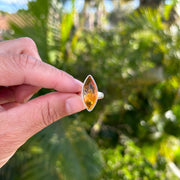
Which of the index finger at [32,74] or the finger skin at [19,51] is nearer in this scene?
the index finger at [32,74]

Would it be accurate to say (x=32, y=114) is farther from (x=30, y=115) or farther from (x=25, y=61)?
(x=25, y=61)

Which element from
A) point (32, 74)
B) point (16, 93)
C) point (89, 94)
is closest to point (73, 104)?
point (89, 94)

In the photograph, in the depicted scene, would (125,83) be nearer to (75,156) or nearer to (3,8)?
(75,156)

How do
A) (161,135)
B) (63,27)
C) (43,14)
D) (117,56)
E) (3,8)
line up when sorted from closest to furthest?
(3,8), (43,14), (63,27), (117,56), (161,135)

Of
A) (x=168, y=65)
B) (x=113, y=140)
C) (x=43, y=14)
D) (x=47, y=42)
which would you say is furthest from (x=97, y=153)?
(x=168, y=65)

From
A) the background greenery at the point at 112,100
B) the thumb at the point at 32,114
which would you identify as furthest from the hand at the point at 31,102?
the background greenery at the point at 112,100

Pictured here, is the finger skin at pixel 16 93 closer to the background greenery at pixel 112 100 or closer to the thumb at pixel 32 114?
the thumb at pixel 32 114

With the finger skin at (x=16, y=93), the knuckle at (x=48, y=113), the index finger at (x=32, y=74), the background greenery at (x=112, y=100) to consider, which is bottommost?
the background greenery at (x=112, y=100)
